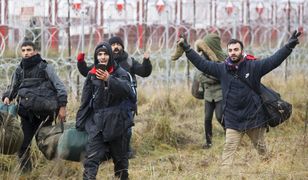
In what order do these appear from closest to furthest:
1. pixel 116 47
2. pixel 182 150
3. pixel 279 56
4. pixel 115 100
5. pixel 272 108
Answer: pixel 115 100 < pixel 279 56 < pixel 272 108 < pixel 116 47 < pixel 182 150

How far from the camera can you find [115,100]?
21.0 ft

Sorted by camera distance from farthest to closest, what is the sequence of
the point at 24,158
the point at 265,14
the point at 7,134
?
the point at 265,14, the point at 24,158, the point at 7,134

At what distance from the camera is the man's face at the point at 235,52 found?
7.09 metres

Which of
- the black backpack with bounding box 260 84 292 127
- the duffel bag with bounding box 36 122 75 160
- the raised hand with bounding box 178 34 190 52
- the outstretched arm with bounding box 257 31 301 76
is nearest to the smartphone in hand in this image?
the duffel bag with bounding box 36 122 75 160

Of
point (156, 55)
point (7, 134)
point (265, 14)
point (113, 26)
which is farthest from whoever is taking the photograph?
point (265, 14)

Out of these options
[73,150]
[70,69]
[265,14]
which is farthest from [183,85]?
[265,14]

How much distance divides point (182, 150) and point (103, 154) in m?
2.85

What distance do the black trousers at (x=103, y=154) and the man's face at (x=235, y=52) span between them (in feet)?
4.79

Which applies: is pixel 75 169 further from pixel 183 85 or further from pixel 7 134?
pixel 183 85

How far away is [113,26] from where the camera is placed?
57.7 ft

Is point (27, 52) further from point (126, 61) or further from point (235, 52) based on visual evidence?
point (235, 52)

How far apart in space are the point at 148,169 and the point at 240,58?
62.8 inches

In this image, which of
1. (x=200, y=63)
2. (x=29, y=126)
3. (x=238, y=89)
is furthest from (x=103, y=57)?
(x=238, y=89)

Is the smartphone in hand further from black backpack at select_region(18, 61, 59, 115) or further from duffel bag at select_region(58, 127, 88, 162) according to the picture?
black backpack at select_region(18, 61, 59, 115)
